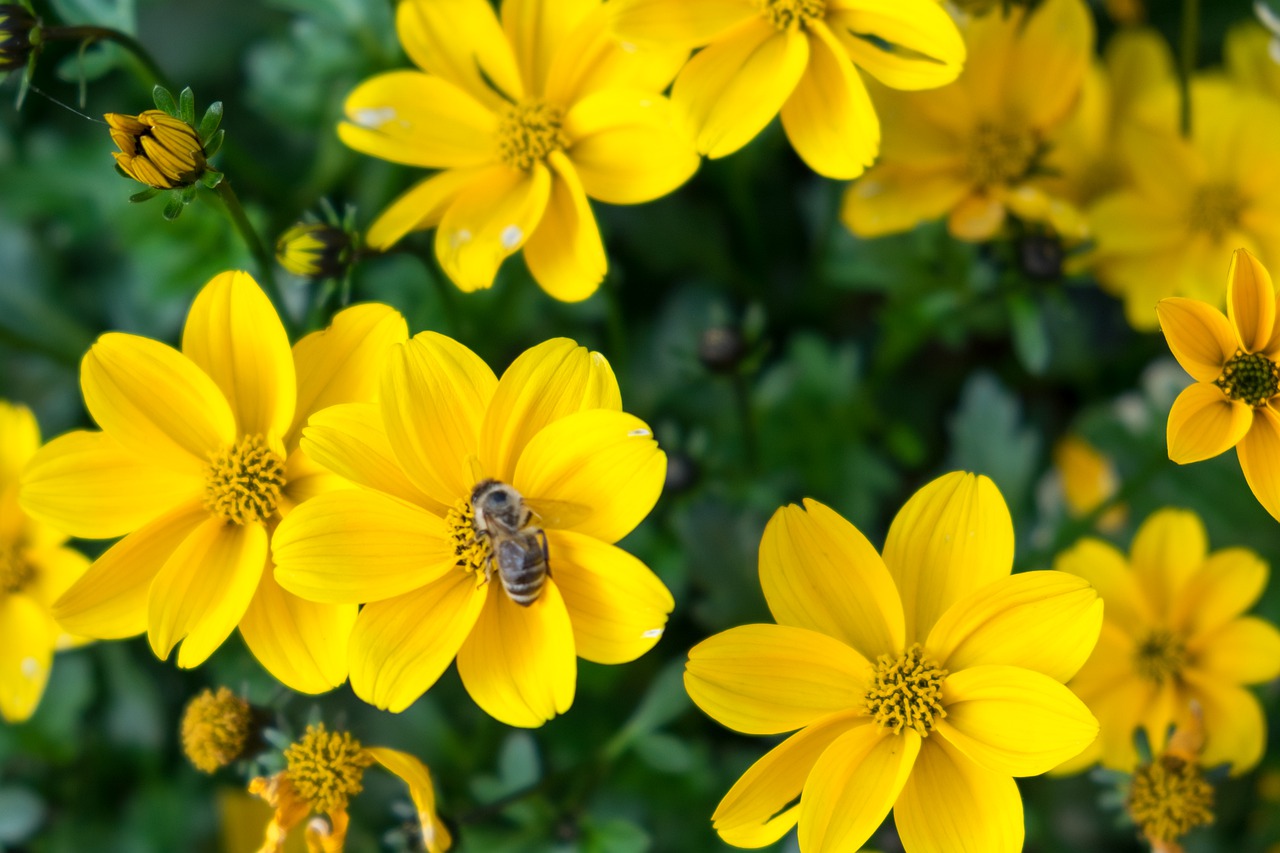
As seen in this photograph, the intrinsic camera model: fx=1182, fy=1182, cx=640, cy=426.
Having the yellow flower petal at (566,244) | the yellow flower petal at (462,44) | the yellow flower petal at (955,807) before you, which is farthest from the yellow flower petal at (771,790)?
the yellow flower petal at (462,44)

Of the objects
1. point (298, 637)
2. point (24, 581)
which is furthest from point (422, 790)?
point (24, 581)

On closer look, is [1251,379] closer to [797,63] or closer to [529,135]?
[797,63]

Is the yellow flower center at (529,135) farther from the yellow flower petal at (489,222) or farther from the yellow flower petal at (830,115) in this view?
the yellow flower petal at (830,115)

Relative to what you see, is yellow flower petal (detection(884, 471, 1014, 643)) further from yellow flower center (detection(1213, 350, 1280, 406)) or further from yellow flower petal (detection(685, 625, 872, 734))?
yellow flower center (detection(1213, 350, 1280, 406))

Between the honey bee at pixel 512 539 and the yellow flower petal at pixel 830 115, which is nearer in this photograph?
the honey bee at pixel 512 539

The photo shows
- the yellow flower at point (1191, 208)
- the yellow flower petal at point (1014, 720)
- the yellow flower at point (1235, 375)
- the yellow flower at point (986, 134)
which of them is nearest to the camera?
the yellow flower petal at point (1014, 720)

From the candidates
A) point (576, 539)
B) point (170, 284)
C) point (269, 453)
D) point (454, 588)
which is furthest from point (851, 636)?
point (170, 284)

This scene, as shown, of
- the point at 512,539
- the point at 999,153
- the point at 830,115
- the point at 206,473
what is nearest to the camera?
the point at 512,539
